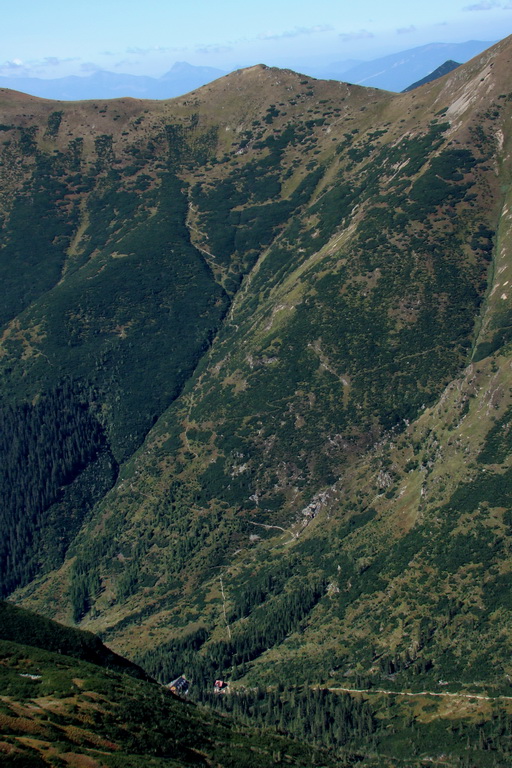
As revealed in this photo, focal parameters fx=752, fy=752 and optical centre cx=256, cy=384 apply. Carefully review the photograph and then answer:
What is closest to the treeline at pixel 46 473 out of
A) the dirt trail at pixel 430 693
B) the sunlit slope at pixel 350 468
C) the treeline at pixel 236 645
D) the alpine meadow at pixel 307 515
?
the alpine meadow at pixel 307 515

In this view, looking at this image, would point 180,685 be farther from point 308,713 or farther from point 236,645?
point 308,713

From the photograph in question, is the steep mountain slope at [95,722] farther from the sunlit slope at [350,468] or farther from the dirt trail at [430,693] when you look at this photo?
the sunlit slope at [350,468]

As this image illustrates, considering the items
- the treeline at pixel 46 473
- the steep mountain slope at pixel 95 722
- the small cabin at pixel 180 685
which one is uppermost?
the treeline at pixel 46 473

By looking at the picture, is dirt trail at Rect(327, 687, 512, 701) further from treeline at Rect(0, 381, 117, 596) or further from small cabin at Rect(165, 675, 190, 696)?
treeline at Rect(0, 381, 117, 596)

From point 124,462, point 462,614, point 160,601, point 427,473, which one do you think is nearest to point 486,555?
point 462,614

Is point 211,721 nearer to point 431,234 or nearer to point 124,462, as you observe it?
point 124,462
